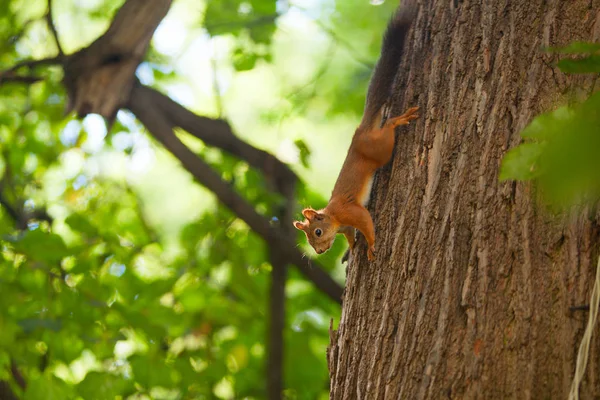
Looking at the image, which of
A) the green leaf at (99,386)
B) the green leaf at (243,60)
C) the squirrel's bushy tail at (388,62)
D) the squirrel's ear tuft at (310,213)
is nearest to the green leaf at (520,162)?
the squirrel's bushy tail at (388,62)

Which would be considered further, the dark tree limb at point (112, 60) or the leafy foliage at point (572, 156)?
the dark tree limb at point (112, 60)

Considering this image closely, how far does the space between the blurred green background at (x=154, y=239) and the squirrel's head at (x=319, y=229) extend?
15.2 inches

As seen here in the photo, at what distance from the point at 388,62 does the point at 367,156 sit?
1.26ft

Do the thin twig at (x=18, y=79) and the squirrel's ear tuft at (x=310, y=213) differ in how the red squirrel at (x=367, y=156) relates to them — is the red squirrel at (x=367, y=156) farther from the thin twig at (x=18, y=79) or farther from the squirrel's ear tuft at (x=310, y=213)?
the thin twig at (x=18, y=79)

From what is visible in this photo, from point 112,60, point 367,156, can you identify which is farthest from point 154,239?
point 367,156

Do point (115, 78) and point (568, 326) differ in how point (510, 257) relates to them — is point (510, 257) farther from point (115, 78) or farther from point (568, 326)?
point (115, 78)

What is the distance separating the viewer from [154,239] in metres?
4.60

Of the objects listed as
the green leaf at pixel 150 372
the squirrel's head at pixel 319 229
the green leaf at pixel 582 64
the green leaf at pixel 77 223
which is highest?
the squirrel's head at pixel 319 229

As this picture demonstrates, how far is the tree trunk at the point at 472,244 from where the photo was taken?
1.37 m

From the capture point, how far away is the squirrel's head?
115 inches

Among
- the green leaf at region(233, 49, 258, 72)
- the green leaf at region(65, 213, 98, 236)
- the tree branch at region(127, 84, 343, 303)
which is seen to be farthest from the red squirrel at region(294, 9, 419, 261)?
the green leaf at region(233, 49, 258, 72)

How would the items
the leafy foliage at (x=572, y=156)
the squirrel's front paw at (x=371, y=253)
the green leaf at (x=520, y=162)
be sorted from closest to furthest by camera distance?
the leafy foliage at (x=572, y=156) < the green leaf at (x=520, y=162) < the squirrel's front paw at (x=371, y=253)

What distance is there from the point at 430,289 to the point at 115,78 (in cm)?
250

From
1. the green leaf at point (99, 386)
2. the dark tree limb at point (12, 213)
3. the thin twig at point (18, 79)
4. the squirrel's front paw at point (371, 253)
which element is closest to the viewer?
the squirrel's front paw at point (371, 253)
